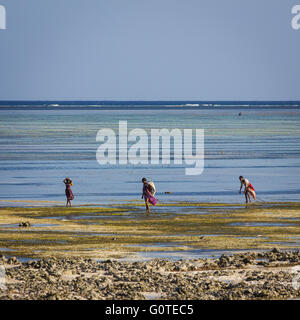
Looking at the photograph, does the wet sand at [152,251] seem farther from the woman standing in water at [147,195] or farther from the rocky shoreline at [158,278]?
the woman standing in water at [147,195]

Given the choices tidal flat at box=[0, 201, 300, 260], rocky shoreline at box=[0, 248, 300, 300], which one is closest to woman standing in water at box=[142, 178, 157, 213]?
tidal flat at box=[0, 201, 300, 260]

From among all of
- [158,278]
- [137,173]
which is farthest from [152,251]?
[137,173]

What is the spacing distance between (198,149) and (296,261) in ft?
137

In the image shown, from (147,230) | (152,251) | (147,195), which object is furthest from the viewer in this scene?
(147,195)

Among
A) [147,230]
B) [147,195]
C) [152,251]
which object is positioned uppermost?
[147,195]

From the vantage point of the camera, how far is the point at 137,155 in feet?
185

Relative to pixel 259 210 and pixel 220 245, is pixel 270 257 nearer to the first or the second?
pixel 220 245

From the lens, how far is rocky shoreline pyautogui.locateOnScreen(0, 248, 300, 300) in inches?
647

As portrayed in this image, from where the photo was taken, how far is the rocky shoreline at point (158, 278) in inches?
647

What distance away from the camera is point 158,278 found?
17.8 metres

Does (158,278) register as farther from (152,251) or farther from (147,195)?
(147,195)

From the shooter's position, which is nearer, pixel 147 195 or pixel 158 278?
pixel 158 278
